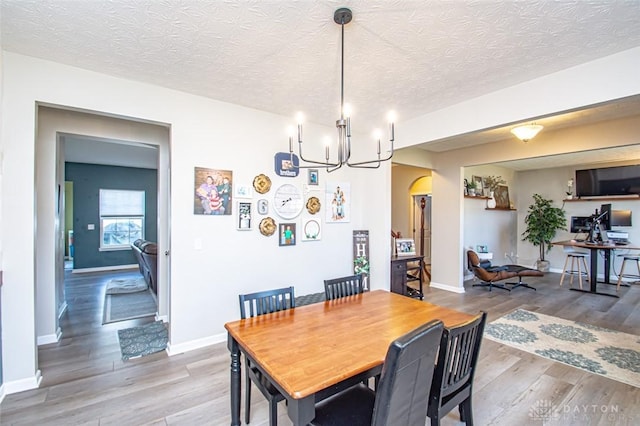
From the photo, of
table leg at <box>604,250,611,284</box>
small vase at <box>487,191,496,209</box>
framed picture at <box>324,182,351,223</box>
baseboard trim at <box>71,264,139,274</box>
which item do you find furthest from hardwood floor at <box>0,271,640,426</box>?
baseboard trim at <box>71,264,139,274</box>

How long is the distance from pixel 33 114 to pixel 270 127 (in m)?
2.15

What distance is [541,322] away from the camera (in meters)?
3.84

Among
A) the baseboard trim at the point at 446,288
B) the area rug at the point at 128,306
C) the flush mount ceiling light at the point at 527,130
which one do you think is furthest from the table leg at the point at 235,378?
the baseboard trim at the point at 446,288

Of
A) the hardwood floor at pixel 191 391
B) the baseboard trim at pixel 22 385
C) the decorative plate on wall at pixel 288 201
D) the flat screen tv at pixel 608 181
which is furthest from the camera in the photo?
the flat screen tv at pixel 608 181

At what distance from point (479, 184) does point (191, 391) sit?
671 centimetres

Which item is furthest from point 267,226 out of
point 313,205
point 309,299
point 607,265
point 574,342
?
point 607,265

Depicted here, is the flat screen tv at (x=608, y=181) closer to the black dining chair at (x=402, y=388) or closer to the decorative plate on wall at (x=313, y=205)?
the decorative plate on wall at (x=313, y=205)

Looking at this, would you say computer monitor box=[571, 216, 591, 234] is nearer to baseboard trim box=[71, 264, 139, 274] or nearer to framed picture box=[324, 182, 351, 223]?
framed picture box=[324, 182, 351, 223]

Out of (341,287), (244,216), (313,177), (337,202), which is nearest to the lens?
(341,287)

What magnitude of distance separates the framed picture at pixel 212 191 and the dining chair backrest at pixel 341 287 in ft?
4.95

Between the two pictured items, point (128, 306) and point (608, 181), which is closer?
point (128, 306)

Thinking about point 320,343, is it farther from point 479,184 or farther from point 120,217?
point 120,217

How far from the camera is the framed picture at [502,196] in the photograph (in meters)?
6.99

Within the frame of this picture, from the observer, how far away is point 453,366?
1572 millimetres
